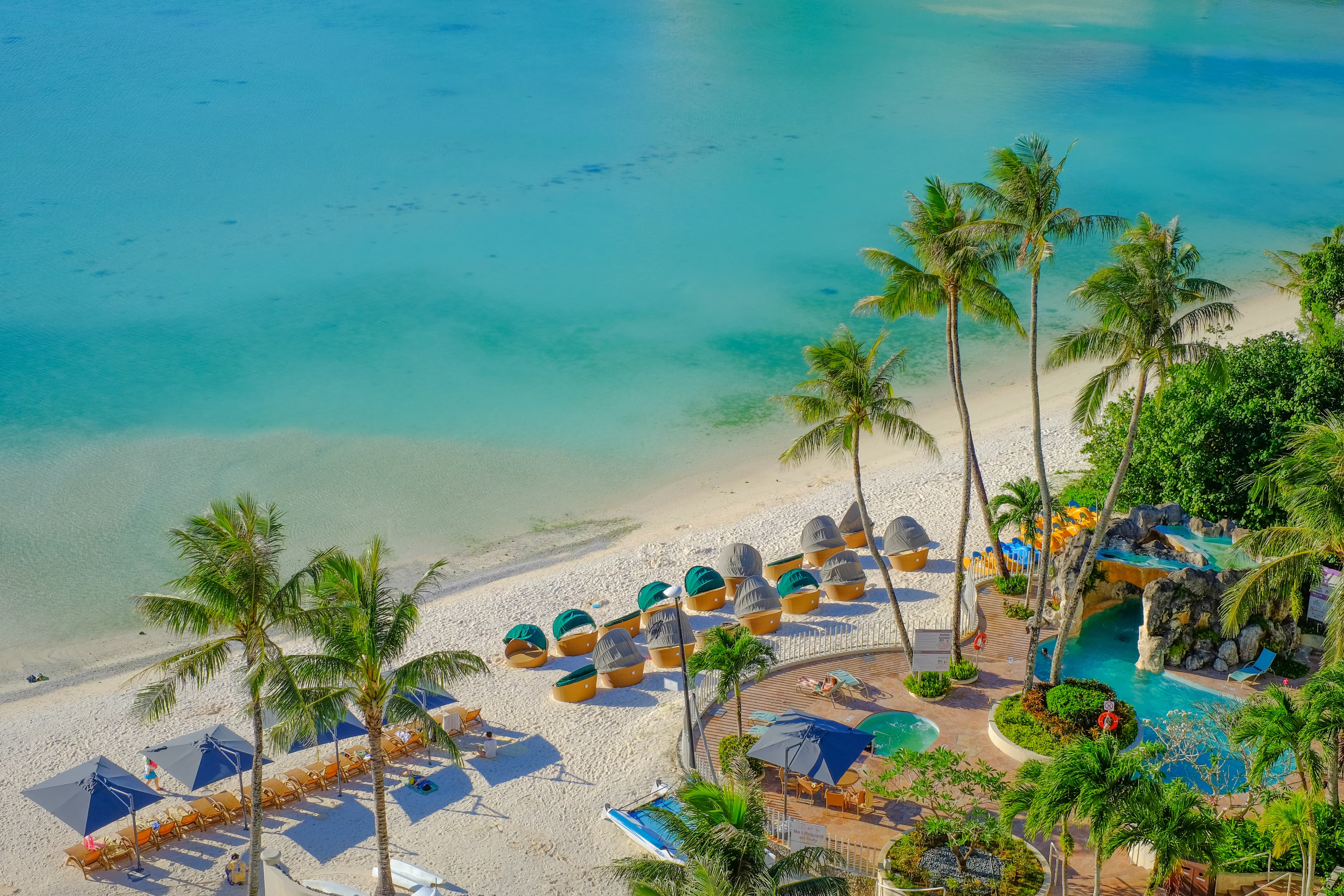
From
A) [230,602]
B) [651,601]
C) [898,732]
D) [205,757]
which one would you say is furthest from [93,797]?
[898,732]

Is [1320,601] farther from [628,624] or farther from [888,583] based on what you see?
[628,624]

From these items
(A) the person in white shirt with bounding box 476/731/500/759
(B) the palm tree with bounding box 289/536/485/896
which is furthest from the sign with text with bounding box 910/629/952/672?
(B) the palm tree with bounding box 289/536/485/896

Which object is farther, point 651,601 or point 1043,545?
point 651,601

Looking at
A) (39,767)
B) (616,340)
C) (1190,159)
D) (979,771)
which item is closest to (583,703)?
(979,771)

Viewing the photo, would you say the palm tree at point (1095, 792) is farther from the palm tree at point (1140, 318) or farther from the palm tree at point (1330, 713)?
the palm tree at point (1140, 318)

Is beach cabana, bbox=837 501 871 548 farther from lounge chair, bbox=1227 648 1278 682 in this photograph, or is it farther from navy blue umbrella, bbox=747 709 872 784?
navy blue umbrella, bbox=747 709 872 784

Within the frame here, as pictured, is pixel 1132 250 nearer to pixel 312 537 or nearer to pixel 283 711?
pixel 283 711
